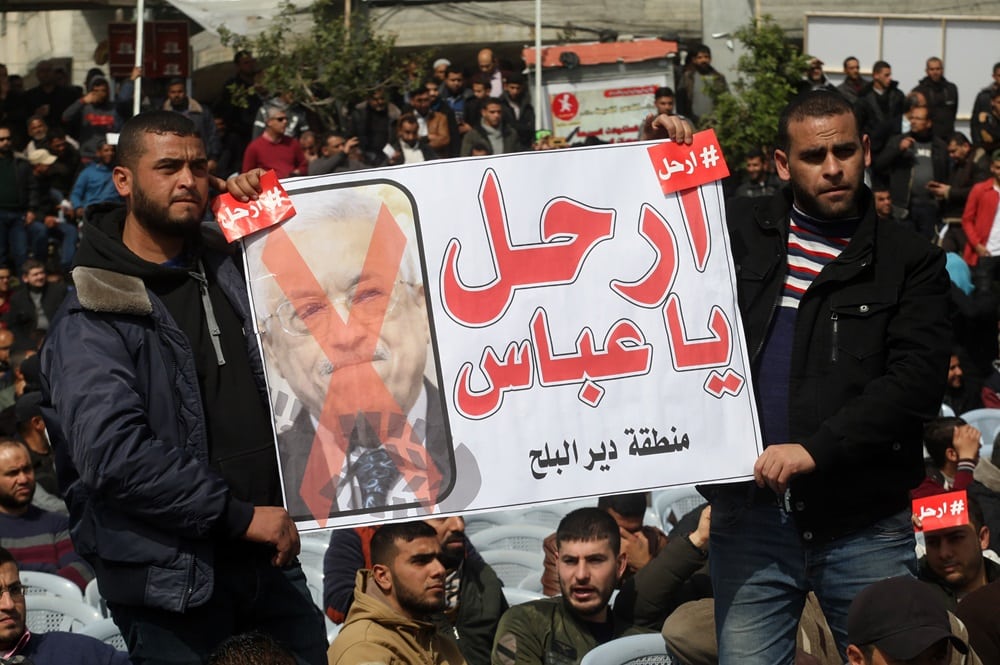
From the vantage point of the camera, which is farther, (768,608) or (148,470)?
(768,608)

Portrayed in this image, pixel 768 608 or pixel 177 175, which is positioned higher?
pixel 177 175

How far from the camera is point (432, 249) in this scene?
155 inches

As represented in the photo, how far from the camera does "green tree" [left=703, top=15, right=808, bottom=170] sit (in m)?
14.6

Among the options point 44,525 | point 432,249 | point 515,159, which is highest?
point 515,159

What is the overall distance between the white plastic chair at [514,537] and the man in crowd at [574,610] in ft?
5.60

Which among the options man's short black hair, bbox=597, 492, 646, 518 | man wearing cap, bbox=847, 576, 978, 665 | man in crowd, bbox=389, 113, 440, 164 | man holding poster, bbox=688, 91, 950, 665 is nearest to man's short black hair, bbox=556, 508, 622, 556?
man's short black hair, bbox=597, 492, 646, 518

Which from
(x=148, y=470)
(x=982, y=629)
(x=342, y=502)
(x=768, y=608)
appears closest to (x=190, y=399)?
(x=148, y=470)

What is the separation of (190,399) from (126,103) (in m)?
12.3

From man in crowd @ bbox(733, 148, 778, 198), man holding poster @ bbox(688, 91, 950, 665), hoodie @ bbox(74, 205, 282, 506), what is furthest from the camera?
man in crowd @ bbox(733, 148, 778, 198)

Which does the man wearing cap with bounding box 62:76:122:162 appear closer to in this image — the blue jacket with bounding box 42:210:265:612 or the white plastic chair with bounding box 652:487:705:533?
the white plastic chair with bounding box 652:487:705:533

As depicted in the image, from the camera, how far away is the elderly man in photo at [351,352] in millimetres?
3807

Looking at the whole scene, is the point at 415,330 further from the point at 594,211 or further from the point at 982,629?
the point at 982,629

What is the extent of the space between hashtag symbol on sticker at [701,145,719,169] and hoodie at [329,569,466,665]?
6.13 feet

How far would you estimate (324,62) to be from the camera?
15195 millimetres
